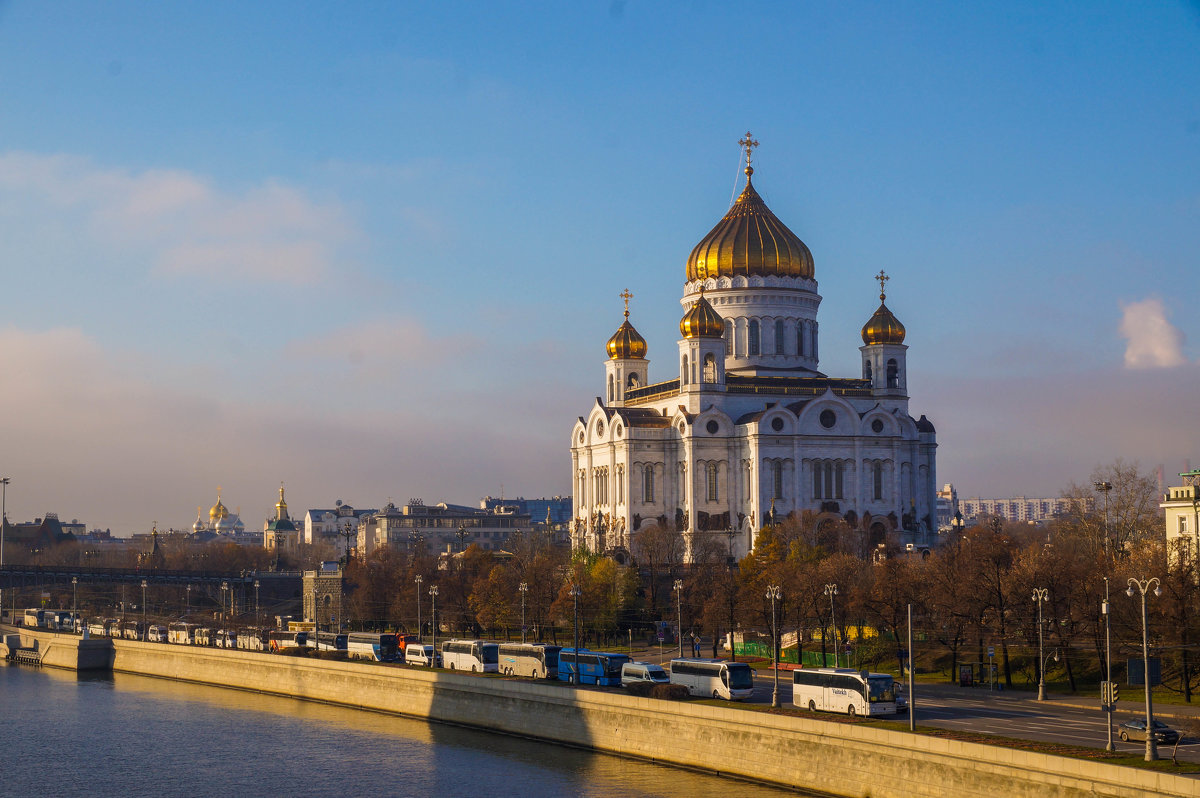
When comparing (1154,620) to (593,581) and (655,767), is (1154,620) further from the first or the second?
(593,581)

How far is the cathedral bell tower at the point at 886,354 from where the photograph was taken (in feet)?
308

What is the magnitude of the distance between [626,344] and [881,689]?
2316 inches

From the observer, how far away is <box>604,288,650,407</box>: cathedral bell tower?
99.2 m

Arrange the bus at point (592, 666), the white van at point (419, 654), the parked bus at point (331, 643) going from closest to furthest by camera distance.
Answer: the bus at point (592, 666), the white van at point (419, 654), the parked bus at point (331, 643)

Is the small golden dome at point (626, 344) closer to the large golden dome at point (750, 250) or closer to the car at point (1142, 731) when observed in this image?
the large golden dome at point (750, 250)

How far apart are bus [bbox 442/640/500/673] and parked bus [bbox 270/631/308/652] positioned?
16.1 meters

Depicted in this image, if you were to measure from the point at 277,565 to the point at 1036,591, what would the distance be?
98.1 metres

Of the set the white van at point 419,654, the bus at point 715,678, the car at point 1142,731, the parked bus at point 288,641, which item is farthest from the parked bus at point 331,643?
the car at point 1142,731

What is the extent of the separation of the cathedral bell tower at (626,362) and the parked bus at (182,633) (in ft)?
93.7

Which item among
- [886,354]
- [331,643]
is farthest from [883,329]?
[331,643]

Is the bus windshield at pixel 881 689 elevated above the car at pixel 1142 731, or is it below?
above

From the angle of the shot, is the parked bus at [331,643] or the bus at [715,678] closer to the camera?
the bus at [715,678]

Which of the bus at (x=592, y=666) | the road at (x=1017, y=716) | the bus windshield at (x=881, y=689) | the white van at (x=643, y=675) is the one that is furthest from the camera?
the bus at (x=592, y=666)

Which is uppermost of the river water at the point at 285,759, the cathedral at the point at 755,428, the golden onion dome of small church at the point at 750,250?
the golden onion dome of small church at the point at 750,250
